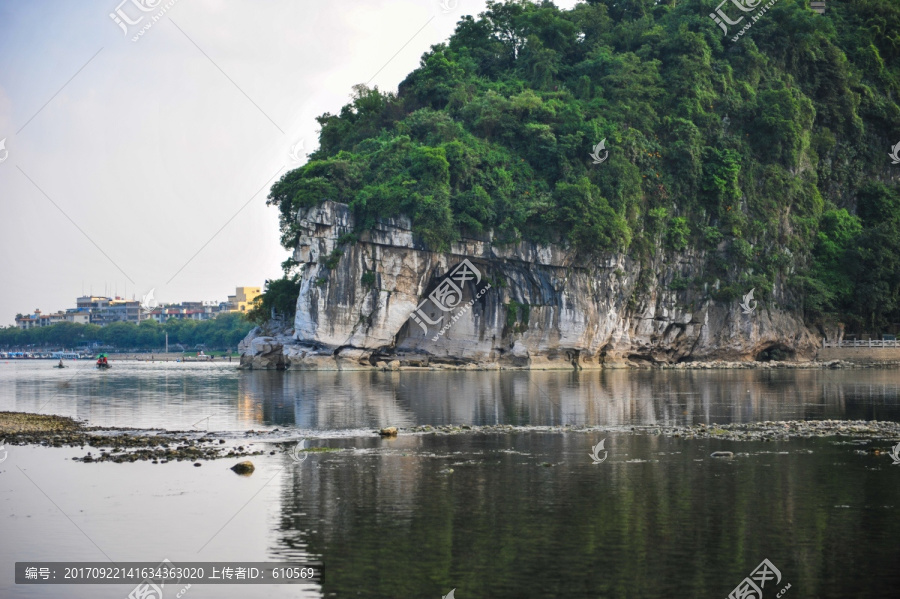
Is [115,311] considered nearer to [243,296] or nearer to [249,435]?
[243,296]

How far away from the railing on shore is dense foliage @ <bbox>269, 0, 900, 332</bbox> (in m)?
1.76

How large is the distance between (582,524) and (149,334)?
137321 millimetres

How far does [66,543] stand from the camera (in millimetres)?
16609

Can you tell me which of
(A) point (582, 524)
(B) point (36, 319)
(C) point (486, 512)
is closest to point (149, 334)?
(B) point (36, 319)

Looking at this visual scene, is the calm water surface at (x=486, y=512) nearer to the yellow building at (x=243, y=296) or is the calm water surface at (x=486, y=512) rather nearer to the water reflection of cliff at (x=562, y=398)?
the water reflection of cliff at (x=562, y=398)

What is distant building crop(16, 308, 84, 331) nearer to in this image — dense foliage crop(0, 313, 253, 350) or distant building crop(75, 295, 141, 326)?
distant building crop(75, 295, 141, 326)

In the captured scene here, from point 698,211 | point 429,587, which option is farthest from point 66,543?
point 698,211

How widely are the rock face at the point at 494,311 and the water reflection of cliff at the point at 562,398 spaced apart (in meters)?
5.54

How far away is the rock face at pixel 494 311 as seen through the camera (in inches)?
2579

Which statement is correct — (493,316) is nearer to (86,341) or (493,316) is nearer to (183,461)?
(183,461)

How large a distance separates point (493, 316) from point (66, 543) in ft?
172

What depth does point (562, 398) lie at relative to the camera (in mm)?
42469

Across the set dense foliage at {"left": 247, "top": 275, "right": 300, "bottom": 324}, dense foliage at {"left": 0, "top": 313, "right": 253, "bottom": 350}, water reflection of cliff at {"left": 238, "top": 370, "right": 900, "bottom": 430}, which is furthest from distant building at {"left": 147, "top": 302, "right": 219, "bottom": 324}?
water reflection of cliff at {"left": 238, "top": 370, "right": 900, "bottom": 430}

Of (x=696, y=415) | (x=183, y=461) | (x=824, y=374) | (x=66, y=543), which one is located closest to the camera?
(x=66, y=543)
